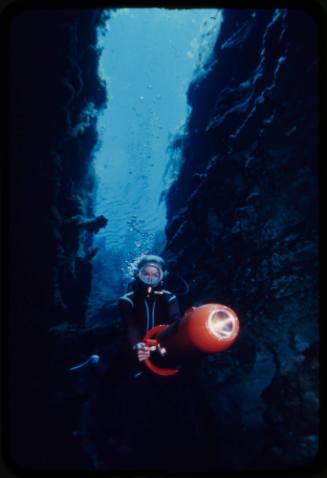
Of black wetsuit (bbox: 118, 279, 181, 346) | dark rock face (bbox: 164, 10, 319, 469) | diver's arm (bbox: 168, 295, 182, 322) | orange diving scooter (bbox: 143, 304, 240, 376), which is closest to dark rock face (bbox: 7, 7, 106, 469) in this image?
black wetsuit (bbox: 118, 279, 181, 346)

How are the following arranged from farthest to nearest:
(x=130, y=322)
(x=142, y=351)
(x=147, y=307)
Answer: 1. (x=147, y=307)
2. (x=130, y=322)
3. (x=142, y=351)

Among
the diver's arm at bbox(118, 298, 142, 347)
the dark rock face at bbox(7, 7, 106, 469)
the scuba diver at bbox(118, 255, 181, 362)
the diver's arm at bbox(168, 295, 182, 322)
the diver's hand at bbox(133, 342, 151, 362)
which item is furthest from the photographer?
the dark rock face at bbox(7, 7, 106, 469)

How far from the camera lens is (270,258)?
5.52 meters

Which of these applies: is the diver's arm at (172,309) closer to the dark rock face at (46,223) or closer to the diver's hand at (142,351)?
the diver's hand at (142,351)

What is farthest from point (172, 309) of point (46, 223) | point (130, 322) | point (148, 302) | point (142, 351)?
point (46, 223)

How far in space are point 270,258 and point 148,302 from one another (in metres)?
2.36

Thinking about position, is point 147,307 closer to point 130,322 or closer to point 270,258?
point 130,322

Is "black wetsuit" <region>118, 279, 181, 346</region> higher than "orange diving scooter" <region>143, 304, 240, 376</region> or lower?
higher

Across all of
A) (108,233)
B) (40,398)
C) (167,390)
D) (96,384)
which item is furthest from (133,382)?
(108,233)

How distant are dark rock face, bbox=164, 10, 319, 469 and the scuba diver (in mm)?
1631

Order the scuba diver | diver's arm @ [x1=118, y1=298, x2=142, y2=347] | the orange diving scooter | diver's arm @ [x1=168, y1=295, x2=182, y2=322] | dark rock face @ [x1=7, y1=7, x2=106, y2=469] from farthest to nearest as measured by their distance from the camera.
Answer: dark rock face @ [x1=7, y1=7, x2=106, y2=469] < diver's arm @ [x1=168, y1=295, x2=182, y2=322] < the scuba diver < diver's arm @ [x1=118, y1=298, x2=142, y2=347] < the orange diving scooter

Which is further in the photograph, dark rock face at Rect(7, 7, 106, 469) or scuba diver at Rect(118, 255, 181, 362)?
dark rock face at Rect(7, 7, 106, 469)

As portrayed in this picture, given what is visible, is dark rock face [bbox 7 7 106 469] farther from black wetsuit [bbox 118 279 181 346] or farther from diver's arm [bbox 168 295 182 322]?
diver's arm [bbox 168 295 182 322]

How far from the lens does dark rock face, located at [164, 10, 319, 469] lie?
15.4ft
